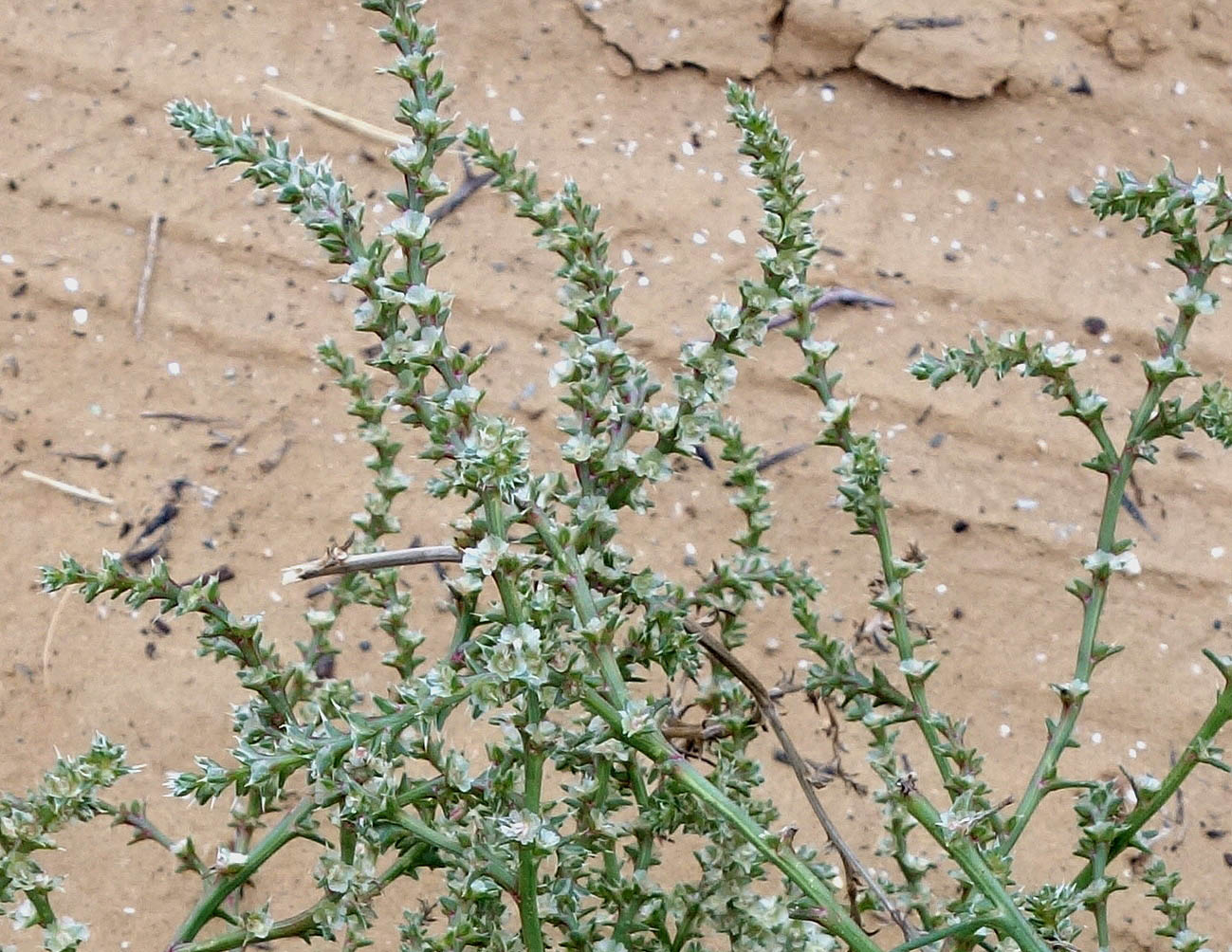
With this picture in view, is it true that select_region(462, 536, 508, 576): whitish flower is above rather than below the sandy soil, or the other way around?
above

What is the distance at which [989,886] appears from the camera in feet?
3.87

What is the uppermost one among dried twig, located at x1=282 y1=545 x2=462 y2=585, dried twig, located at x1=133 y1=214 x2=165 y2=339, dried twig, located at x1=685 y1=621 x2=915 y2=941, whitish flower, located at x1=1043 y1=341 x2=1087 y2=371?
whitish flower, located at x1=1043 y1=341 x2=1087 y2=371

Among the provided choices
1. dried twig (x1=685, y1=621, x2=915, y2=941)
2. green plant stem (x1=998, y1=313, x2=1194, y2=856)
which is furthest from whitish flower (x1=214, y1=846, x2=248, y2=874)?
green plant stem (x1=998, y1=313, x2=1194, y2=856)

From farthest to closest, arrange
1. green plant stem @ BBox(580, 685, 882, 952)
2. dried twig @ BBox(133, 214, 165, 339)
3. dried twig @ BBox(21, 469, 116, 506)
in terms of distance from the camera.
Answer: dried twig @ BBox(133, 214, 165, 339), dried twig @ BBox(21, 469, 116, 506), green plant stem @ BBox(580, 685, 882, 952)

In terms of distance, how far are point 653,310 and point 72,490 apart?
1.02 m

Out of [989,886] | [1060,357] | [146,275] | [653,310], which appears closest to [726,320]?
[1060,357]

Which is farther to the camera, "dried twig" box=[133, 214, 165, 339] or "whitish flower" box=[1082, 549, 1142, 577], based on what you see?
"dried twig" box=[133, 214, 165, 339]

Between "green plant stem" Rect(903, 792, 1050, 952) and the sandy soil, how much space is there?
1094 millimetres

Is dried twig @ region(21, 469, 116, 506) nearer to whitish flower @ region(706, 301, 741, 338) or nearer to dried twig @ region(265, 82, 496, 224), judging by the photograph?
dried twig @ region(265, 82, 496, 224)

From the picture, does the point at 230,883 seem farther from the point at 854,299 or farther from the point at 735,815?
the point at 854,299

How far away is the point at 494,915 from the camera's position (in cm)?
136

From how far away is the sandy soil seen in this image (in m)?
2.34

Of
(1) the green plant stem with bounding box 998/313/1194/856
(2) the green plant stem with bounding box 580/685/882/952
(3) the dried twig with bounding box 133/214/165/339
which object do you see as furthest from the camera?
(3) the dried twig with bounding box 133/214/165/339

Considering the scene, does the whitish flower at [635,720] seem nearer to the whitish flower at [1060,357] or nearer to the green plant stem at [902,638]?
the green plant stem at [902,638]
